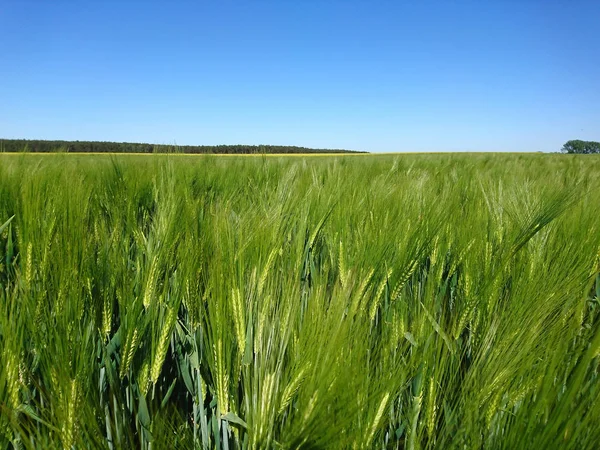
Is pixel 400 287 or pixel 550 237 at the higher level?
pixel 550 237

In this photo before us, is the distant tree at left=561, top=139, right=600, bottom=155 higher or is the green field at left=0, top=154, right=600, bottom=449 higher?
the distant tree at left=561, top=139, right=600, bottom=155

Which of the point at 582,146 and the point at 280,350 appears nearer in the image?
the point at 280,350

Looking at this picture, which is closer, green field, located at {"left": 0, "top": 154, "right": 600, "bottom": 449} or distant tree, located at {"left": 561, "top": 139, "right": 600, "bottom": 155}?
green field, located at {"left": 0, "top": 154, "right": 600, "bottom": 449}

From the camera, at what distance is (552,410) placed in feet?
1.56

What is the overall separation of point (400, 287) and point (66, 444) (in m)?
0.79

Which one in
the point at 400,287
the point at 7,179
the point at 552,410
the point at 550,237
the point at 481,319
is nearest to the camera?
the point at 552,410

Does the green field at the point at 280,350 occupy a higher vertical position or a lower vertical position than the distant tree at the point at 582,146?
lower

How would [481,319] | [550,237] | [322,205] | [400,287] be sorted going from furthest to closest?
[322,205]
[550,237]
[400,287]
[481,319]

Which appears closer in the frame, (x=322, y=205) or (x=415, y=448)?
(x=415, y=448)

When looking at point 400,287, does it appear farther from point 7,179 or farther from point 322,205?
point 7,179

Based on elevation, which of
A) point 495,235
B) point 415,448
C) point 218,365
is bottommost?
point 415,448

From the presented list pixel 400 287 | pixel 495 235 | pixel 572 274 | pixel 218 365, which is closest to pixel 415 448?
pixel 218 365

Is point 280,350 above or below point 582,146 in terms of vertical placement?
below

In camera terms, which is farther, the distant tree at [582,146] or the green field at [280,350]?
the distant tree at [582,146]
